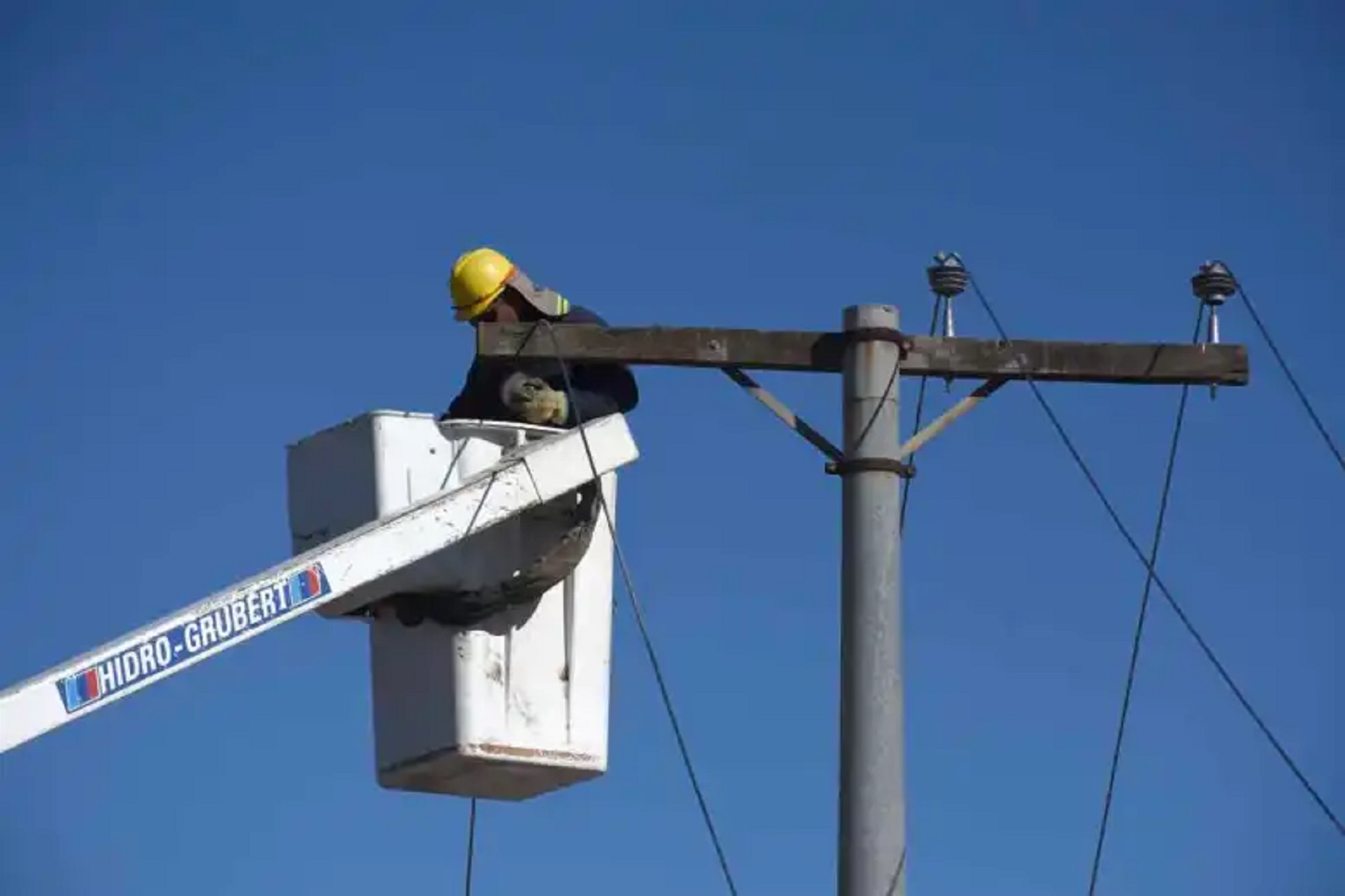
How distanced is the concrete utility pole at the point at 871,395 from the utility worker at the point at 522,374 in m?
0.96

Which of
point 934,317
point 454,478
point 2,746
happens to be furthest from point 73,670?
point 934,317

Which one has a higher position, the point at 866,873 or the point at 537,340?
the point at 537,340

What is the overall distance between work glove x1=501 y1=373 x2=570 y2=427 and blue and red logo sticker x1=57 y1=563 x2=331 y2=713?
61.9 inches

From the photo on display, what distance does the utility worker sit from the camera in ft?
60.2

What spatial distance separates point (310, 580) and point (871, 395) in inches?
101

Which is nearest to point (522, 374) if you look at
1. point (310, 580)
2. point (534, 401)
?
point (534, 401)

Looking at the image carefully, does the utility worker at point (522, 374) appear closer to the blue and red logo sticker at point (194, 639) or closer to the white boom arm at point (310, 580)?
the white boom arm at point (310, 580)

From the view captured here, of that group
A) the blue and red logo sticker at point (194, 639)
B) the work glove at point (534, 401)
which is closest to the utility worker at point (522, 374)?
the work glove at point (534, 401)

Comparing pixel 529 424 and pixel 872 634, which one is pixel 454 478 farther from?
pixel 872 634

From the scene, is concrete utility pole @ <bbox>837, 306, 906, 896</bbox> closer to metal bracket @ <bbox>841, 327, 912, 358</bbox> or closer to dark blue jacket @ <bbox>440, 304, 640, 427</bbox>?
metal bracket @ <bbox>841, 327, 912, 358</bbox>

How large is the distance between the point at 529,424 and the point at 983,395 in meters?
2.26

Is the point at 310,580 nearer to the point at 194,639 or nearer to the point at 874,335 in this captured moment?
the point at 194,639

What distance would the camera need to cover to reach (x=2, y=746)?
15.8m

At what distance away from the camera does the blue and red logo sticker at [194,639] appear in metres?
16.2
